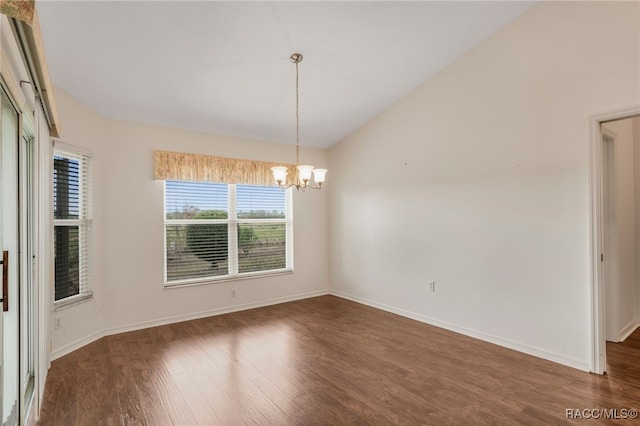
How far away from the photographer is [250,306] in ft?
16.9

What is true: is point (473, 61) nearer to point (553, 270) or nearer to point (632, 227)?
point (553, 270)

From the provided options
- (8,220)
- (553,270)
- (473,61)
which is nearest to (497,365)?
(553,270)

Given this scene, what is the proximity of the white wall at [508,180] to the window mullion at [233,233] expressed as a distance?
226 cm

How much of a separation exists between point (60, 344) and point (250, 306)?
2402 millimetres

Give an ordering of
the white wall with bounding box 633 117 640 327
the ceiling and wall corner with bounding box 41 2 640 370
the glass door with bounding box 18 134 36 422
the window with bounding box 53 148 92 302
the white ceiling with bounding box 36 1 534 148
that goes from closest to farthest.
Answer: the glass door with bounding box 18 134 36 422 < the white ceiling with bounding box 36 1 534 148 < the ceiling and wall corner with bounding box 41 2 640 370 < the window with bounding box 53 148 92 302 < the white wall with bounding box 633 117 640 327

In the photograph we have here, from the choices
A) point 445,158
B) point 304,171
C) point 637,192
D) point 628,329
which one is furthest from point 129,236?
point 637,192

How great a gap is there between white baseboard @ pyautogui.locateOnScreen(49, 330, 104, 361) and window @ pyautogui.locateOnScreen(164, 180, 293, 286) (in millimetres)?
975

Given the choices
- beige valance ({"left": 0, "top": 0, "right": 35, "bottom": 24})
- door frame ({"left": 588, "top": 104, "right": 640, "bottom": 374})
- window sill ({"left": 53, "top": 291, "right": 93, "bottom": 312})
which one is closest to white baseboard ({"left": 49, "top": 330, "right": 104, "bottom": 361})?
window sill ({"left": 53, "top": 291, "right": 93, "bottom": 312})

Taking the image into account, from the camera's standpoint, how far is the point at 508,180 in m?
3.54

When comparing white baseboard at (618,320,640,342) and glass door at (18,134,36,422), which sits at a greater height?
glass door at (18,134,36,422)

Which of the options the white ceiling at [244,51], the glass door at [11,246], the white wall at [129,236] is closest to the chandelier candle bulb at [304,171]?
the white ceiling at [244,51]

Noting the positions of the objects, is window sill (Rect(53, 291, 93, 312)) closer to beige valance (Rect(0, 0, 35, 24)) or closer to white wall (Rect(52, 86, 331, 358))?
white wall (Rect(52, 86, 331, 358))

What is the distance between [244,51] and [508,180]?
10.4 ft

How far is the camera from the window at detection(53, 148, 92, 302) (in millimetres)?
3484
